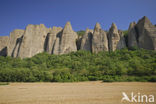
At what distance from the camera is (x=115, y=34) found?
1150 inches

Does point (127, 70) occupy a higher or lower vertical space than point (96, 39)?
lower

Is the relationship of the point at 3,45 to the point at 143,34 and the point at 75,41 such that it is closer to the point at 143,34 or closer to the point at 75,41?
the point at 75,41

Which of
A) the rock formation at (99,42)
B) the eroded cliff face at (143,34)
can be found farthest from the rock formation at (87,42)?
the eroded cliff face at (143,34)

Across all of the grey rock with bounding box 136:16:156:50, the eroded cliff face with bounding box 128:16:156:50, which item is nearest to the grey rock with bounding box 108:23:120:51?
the eroded cliff face with bounding box 128:16:156:50

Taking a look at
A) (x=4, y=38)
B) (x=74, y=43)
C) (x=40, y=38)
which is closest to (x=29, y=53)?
(x=40, y=38)

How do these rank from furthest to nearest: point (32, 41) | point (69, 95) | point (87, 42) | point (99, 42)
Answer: point (32, 41)
point (87, 42)
point (99, 42)
point (69, 95)

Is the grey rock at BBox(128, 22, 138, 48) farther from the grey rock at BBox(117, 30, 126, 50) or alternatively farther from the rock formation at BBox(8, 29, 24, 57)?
the rock formation at BBox(8, 29, 24, 57)

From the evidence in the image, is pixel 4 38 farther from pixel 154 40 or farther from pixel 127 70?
pixel 154 40

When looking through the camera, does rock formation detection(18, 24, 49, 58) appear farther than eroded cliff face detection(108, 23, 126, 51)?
Yes

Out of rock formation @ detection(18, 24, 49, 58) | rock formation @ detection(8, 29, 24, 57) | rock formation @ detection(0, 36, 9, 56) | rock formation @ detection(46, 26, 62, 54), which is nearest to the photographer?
rock formation @ detection(18, 24, 49, 58)

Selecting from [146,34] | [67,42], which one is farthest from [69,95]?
[146,34]

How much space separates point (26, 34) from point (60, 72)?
74.1 feet

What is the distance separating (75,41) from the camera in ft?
111

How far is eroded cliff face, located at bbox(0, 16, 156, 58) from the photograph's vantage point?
2686 cm
